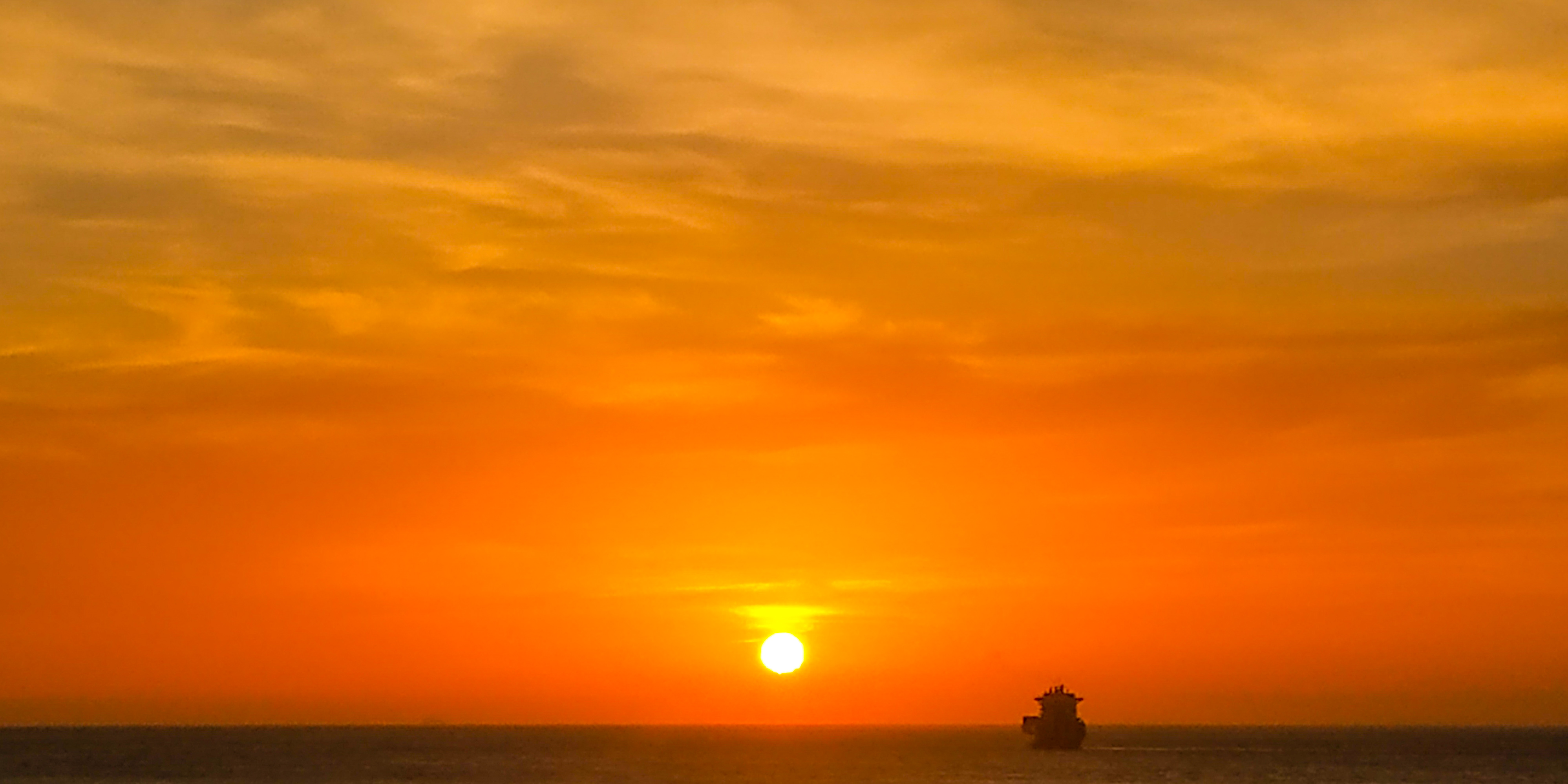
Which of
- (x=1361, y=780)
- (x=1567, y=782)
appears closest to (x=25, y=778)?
(x=1361, y=780)

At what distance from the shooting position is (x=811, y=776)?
197625mm

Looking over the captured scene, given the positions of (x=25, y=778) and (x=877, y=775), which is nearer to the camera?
(x=25, y=778)

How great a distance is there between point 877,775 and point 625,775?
27765mm

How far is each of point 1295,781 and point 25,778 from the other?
5144 inches

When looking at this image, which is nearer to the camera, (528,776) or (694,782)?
(694,782)

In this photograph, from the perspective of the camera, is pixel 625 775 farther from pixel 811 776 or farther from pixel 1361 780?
pixel 1361 780

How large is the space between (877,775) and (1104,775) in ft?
81.1

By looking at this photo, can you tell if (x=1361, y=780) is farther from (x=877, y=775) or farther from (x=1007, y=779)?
(x=877, y=775)

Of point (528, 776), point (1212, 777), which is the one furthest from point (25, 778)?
point (1212, 777)

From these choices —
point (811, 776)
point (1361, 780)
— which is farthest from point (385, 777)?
point (1361, 780)

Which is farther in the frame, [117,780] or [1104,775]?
[1104,775]

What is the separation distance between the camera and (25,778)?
596ft

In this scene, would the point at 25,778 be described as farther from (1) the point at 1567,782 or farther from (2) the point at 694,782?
(1) the point at 1567,782

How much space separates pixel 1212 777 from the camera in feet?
654
